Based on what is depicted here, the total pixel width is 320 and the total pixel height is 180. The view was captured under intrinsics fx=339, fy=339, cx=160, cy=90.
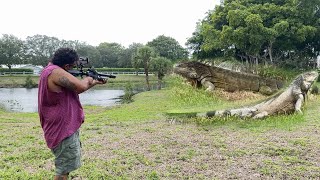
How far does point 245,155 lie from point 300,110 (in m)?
4.04

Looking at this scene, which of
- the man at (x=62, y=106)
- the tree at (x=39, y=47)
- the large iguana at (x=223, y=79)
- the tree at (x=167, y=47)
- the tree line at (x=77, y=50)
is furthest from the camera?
the tree at (x=39, y=47)

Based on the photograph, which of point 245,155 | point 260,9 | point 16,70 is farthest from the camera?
point 16,70

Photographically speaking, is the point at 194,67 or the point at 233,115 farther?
the point at 194,67

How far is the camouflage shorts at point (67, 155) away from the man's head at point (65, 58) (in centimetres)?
67

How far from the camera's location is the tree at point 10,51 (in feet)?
171

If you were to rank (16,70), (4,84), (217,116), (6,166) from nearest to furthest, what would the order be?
(6,166)
(217,116)
(4,84)
(16,70)

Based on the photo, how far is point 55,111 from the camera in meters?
3.17

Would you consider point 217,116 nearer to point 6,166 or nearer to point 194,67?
point 6,166

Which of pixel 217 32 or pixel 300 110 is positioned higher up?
pixel 217 32

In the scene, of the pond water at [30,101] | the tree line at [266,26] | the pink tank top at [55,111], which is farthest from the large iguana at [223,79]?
the pink tank top at [55,111]

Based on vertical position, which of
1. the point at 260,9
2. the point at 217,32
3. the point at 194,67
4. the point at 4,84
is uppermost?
the point at 260,9

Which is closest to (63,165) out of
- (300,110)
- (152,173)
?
(152,173)

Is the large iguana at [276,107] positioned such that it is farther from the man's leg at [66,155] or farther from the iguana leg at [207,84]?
the man's leg at [66,155]

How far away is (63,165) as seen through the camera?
10.7 ft
